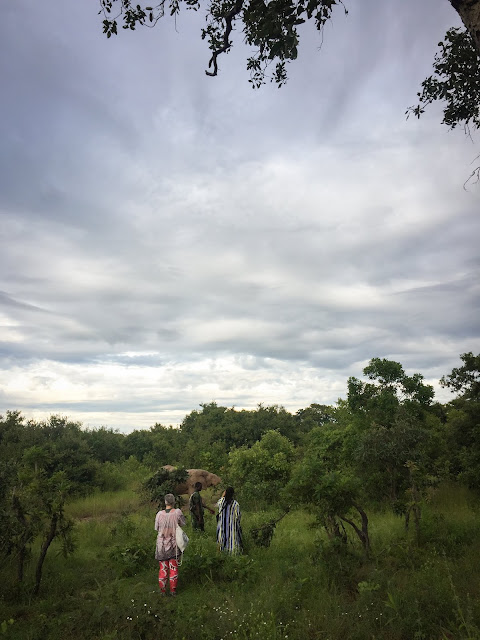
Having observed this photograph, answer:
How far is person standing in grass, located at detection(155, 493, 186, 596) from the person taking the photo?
7.08 meters

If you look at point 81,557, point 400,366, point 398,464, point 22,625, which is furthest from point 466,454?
point 22,625

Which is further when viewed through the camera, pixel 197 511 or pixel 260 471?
pixel 260 471

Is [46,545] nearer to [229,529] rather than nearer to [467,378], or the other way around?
[229,529]

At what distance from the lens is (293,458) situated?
70.8ft

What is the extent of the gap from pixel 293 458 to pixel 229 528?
43.8 ft

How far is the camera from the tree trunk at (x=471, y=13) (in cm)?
435

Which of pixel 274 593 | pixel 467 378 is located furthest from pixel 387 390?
pixel 274 593

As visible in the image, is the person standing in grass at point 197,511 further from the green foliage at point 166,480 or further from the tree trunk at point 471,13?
the tree trunk at point 471,13

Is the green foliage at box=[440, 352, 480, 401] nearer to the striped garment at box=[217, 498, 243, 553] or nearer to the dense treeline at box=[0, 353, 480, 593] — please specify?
the dense treeline at box=[0, 353, 480, 593]

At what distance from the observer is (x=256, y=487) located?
1734 centimetres

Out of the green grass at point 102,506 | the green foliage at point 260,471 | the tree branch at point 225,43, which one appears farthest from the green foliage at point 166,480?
the tree branch at point 225,43

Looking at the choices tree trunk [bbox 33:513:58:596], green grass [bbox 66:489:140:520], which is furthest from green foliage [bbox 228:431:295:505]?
tree trunk [bbox 33:513:58:596]

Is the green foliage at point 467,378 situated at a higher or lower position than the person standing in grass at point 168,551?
higher

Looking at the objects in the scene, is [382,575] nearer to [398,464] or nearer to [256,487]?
[398,464]
